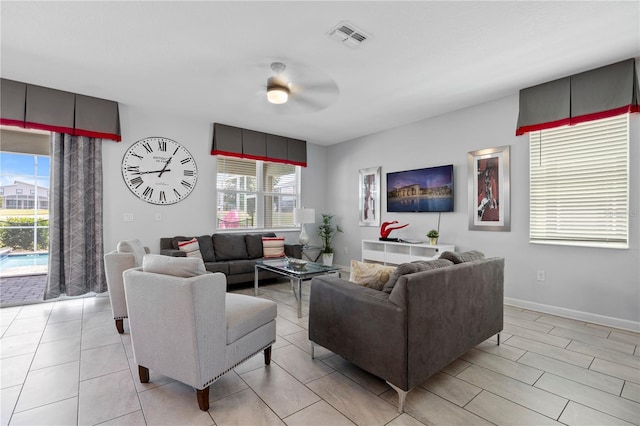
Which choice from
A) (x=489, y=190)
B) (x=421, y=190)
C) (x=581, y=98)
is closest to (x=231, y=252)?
(x=421, y=190)

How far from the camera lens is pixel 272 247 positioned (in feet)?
16.7

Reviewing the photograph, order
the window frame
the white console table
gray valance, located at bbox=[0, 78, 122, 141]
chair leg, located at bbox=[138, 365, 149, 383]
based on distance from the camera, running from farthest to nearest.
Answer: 1. the window frame
2. the white console table
3. gray valance, located at bbox=[0, 78, 122, 141]
4. chair leg, located at bbox=[138, 365, 149, 383]

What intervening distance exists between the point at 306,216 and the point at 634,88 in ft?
14.0

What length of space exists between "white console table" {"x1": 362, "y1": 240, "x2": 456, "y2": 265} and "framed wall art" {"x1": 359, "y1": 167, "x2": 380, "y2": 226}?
49 centimetres

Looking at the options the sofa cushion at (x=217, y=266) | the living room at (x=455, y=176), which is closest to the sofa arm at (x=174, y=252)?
the sofa cushion at (x=217, y=266)

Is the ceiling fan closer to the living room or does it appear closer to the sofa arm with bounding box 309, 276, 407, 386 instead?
the living room

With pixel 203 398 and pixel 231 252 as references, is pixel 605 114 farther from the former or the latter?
pixel 231 252

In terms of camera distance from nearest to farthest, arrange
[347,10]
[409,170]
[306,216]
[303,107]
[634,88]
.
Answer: [347,10] → [634,88] → [303,107] → [409,170] → [306,216]

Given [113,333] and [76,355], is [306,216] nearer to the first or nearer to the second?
[113,333]

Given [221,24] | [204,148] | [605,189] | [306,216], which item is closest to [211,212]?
[204,148]

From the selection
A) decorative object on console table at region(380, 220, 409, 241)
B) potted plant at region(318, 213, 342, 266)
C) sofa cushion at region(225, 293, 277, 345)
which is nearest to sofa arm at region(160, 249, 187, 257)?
sofa cushion at region(225, 293, 277, 345)

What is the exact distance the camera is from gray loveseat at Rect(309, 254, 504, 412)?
5.66 feet

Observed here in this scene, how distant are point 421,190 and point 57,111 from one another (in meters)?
4.92

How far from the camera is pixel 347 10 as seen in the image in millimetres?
2205
